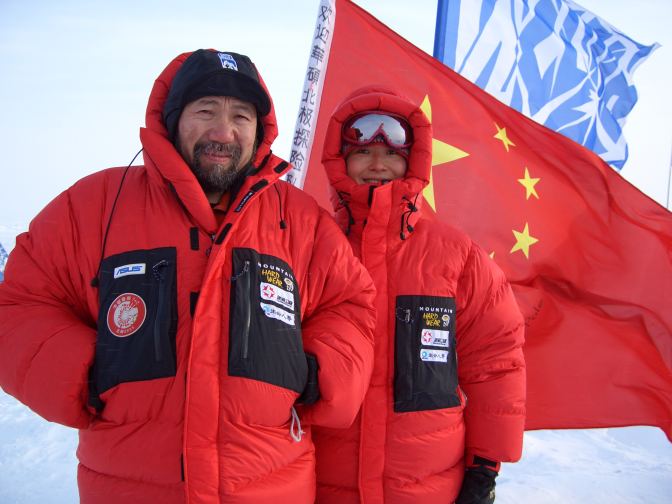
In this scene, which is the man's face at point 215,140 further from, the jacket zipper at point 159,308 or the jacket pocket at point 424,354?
the jacket pocket at point 424,354

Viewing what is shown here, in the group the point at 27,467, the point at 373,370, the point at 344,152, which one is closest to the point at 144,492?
the point at 373,370

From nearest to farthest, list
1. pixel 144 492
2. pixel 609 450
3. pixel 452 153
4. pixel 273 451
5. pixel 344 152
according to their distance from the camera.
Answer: pixel 144 492
pixel 273 451
pixel 344 152
pixel 452 153
pixel 609 450

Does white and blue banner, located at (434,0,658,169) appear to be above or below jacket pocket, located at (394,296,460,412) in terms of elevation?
above

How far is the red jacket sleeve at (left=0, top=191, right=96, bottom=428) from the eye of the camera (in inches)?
68.2

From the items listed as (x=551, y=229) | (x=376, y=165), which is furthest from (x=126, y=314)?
(x=551, y=229)

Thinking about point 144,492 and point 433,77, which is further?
point 433,77

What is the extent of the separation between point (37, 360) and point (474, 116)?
12.1 feet

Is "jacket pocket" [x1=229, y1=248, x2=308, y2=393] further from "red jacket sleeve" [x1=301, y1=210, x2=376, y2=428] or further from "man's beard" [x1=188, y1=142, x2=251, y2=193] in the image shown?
"man's beard" [x1=188, y1=142, x2=251, y2=193]

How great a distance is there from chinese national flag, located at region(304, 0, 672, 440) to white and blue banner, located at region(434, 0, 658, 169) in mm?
1098

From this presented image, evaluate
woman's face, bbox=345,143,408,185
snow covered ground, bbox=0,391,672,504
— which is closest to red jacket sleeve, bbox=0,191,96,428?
woman's face, bbox=345,143,408,185

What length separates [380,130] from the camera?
8.96 ft

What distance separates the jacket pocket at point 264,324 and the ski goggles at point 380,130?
102cm

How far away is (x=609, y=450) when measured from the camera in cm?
540

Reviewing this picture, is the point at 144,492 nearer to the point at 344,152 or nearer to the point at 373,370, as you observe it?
the point at 373,370
